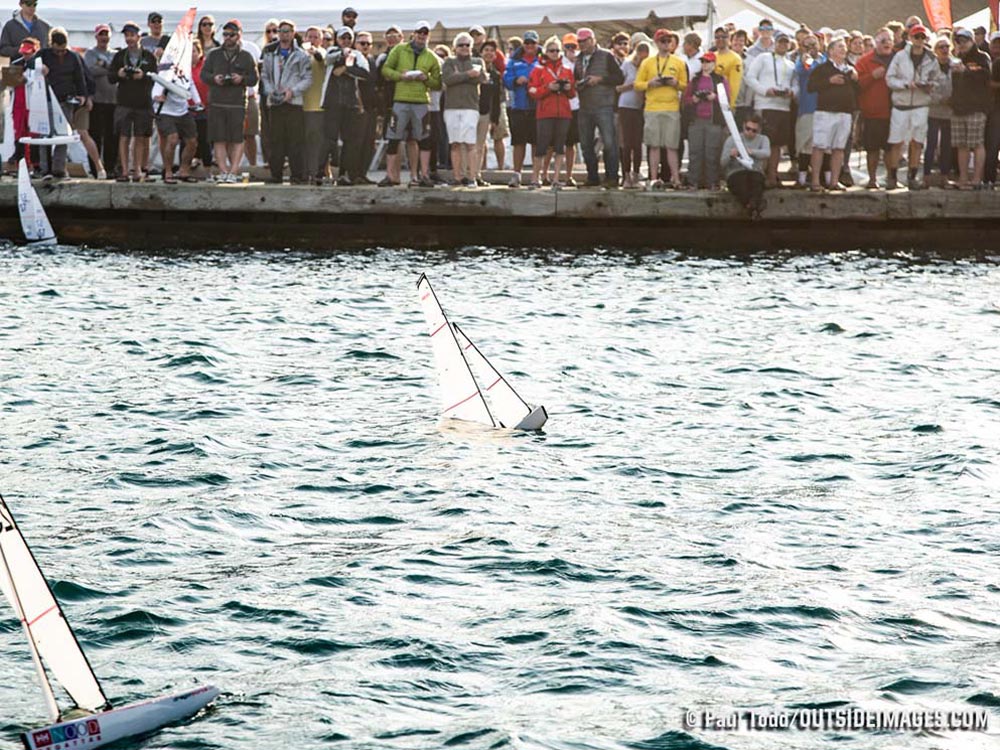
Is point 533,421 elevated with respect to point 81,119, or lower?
lower

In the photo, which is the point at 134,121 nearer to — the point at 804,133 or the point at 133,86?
the point at 133,86

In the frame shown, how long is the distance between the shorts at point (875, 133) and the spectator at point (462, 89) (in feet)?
16.8

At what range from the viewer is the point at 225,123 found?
883 inches

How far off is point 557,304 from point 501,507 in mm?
8611

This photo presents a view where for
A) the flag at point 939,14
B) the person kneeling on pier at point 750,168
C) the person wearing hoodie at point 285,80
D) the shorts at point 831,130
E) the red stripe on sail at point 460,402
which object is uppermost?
the flag at point 939,14

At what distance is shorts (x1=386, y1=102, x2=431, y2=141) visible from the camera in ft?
72.6

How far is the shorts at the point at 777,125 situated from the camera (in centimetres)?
2238

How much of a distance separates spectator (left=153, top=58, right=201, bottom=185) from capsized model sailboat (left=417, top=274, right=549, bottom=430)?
934 centimetres

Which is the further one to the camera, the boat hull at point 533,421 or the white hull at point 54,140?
the white hull at point 54,140

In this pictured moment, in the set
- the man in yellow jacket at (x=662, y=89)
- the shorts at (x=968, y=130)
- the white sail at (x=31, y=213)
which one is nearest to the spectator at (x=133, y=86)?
the white sail at (x=31, y=213)

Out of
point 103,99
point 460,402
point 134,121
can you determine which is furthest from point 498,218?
point 460,402

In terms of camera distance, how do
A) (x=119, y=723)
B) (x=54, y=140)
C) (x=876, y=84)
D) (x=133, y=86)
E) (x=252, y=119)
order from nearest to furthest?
1. (x=119, y=723)
2. (x=876, y=84)
3. (x=133, y=86)
4. (x=54, y=140)
5. (x=252, y=119)

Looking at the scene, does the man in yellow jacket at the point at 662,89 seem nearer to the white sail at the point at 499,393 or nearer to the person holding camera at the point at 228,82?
the person holding camera at the point at 228,82

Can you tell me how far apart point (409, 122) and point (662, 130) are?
10.8 feet
